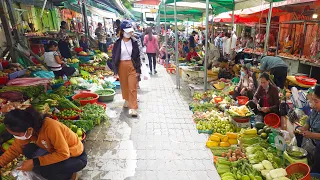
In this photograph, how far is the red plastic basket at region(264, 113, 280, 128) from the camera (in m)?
A: 4.87

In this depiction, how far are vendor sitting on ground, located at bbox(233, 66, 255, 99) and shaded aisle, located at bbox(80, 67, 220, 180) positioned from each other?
1614mm

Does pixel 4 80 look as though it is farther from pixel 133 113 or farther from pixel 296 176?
pixel 296 176

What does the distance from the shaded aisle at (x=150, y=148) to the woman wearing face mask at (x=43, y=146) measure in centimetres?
61

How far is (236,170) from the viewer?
3.48m

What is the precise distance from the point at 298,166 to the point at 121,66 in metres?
4.17

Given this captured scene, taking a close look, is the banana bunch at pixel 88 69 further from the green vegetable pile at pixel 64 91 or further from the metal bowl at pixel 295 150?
the metal bowl at pixel 295 150

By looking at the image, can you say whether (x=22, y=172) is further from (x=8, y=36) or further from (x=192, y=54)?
(x=192, y=54)

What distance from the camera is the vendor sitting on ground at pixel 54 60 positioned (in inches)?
274

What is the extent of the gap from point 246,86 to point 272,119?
1.58 m

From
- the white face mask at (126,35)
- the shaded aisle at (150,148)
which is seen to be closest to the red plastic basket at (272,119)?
the shaded aisle at (150,148)

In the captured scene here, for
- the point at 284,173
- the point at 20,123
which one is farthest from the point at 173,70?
the point at 20,123

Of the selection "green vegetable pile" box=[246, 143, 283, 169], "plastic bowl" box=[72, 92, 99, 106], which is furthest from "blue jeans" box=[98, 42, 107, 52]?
"green vegetable pile" box=[246, 143, 283, 169]

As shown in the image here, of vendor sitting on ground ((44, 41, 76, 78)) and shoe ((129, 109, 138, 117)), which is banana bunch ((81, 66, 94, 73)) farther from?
shoe ((129, 109, 138, 117))

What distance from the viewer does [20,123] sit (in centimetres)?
238
